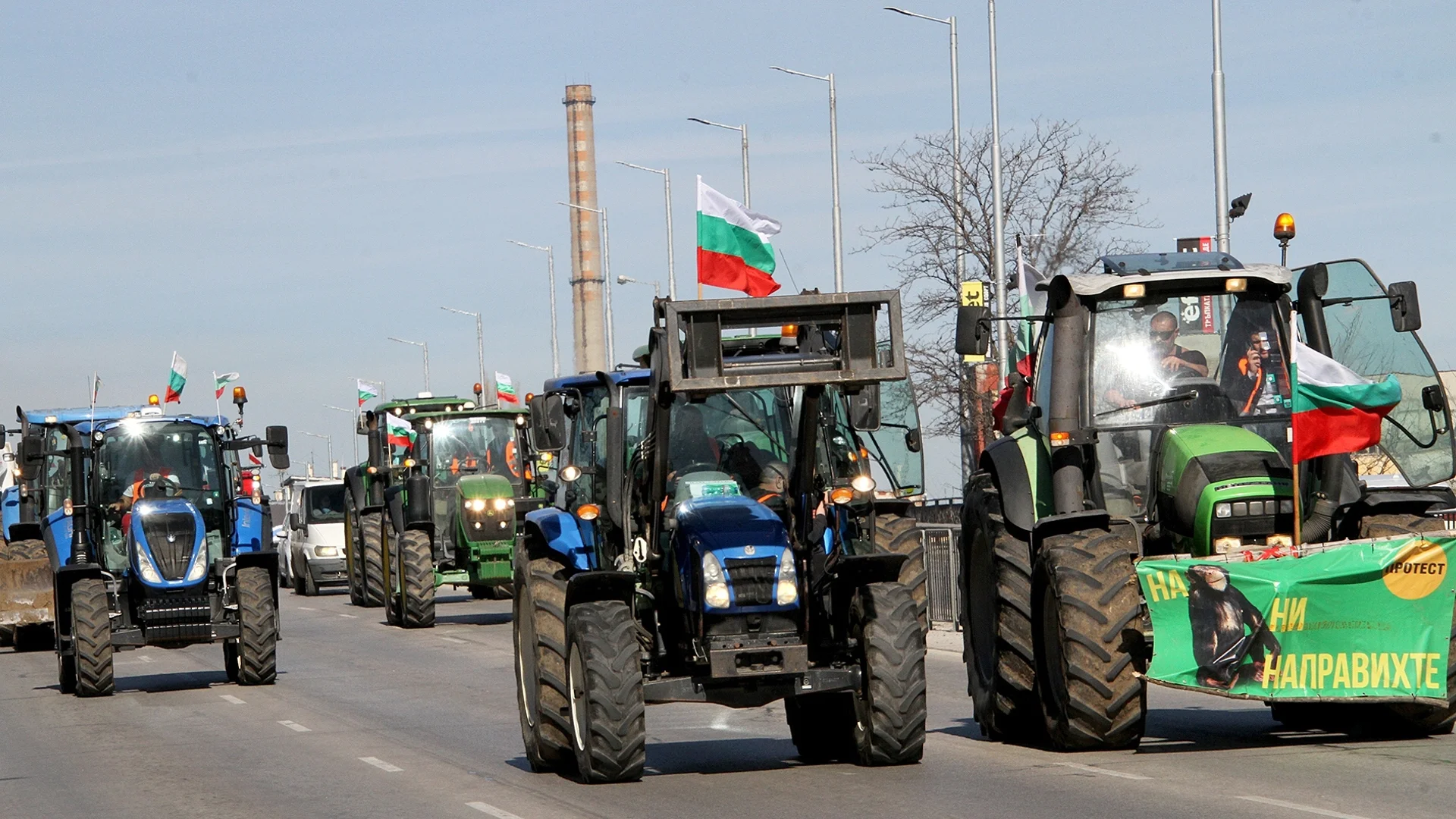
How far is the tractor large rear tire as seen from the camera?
33.6m

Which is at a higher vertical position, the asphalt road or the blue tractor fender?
the blue tractor fender

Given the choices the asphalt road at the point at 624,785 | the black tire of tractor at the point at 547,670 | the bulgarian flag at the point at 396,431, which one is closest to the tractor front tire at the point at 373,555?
the bulgarian flag at the point at 396,431

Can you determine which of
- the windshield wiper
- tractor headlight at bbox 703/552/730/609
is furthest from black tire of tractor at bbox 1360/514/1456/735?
tractor headlight at bbox 703/552/730/609

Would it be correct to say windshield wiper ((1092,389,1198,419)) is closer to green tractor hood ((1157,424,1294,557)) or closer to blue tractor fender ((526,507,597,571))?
green tractor hood ((1157,424,1294,557))

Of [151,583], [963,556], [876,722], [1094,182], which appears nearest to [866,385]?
[876,722]

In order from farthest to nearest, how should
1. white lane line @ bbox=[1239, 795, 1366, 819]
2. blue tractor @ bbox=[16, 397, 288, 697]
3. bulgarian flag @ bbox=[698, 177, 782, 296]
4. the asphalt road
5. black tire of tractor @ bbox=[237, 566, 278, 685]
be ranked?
1. black tire of tractor @ bbox=[237, 566, 278, 685]
2. blue tractor @ bbox=[16, 397, 288, 697]
3. bulgarian flag @ bbox=[698, 177, 782, 296]
4. the asphalt road
5. white lane line @ bbox=[1239, 795, 1366, 819]

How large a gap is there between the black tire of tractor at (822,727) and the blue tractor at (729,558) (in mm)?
12

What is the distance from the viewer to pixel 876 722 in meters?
11.9

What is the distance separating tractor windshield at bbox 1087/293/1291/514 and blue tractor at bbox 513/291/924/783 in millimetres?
1449

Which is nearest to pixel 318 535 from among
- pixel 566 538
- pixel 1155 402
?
pixel 566 538

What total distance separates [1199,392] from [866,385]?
6.86 feet

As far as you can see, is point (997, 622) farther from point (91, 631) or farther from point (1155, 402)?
point (91, 631)

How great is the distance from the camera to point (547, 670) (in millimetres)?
12359

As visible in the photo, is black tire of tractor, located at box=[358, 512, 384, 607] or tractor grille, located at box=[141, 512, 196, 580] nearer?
tractor grille, located at box=[141, 512, 196, 580]
